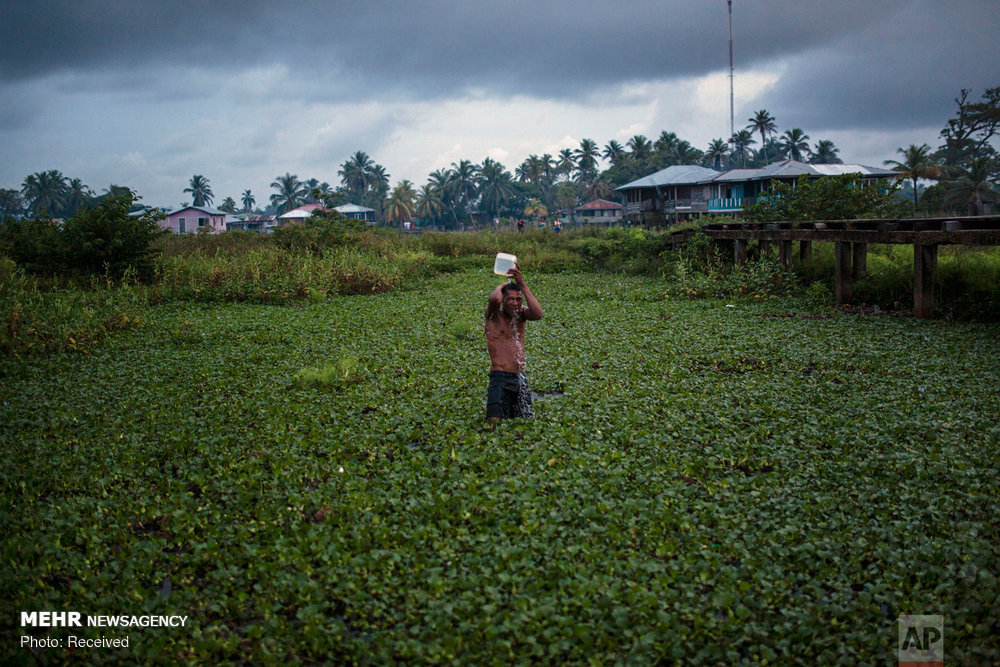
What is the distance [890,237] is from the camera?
37.0ft

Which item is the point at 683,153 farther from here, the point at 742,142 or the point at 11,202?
the point at 11,202

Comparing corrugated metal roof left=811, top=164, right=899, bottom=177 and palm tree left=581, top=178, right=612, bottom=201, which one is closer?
corrugated metal roof left=811, top=164, right=899, bottom=177

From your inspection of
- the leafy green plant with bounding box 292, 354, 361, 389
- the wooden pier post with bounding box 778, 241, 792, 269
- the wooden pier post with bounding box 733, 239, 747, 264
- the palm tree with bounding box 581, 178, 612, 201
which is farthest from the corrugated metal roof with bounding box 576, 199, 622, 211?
the leafy green plant with bounding box 292, 354, 361, 389

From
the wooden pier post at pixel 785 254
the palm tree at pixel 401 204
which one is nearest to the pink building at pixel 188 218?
the palm tree at pixel 401 204

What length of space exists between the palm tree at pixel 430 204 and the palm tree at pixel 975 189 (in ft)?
170

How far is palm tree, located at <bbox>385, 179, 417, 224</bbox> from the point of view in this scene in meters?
73.4

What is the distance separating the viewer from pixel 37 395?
793cm

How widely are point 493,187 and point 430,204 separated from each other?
790cm

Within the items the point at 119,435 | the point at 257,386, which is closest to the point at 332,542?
the point at 119,435

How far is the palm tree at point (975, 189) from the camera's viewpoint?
131 feet

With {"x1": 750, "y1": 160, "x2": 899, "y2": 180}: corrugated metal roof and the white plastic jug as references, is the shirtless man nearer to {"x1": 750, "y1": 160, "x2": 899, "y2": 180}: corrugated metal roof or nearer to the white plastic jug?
the white plastic jug

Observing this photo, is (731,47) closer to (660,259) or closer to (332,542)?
(660,259)

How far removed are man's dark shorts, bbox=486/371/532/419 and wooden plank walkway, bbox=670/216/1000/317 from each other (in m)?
7.06

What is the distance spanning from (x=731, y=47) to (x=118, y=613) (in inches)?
1791
